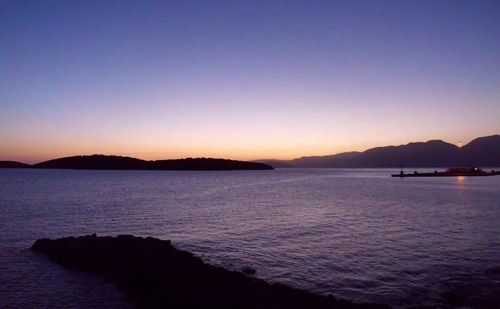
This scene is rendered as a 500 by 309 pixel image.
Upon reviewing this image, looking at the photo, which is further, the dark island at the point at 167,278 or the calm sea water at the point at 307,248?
the calm sea water at the point at 307,248

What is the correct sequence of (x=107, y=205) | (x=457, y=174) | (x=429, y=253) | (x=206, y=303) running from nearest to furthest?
(x=206, y=303) → (x=429, y=253) → (x=107, y=205) → (x=457, y=174)

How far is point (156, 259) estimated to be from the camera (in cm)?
2259

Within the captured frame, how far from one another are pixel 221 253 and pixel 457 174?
18093 centimetres

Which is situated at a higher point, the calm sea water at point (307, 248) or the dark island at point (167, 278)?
the dark island at point (167, 278)

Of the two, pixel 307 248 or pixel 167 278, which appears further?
pixel 307 248

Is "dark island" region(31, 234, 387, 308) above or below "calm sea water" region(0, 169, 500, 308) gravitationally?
above

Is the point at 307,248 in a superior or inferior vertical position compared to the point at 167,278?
inferior

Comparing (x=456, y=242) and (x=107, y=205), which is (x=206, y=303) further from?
(x=107, y=205)

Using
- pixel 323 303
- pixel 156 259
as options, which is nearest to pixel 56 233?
pixel 156 259

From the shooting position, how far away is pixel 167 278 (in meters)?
19.1

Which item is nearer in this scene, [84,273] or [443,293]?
[443,293]

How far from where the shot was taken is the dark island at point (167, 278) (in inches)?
621

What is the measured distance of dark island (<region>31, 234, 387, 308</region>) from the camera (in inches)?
621

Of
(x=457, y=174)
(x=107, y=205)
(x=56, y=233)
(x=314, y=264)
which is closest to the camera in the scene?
(x=314, y=264)
